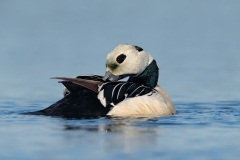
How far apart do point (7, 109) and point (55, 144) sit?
13.4 feet

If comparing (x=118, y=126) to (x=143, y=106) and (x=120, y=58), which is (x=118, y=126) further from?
(x=120, y=58)

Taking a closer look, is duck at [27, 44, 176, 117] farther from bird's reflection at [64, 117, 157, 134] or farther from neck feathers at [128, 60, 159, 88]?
bird's reflection at [64, 117, 157, 134]

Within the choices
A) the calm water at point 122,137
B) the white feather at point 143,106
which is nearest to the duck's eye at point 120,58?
the white feather at point 143,106

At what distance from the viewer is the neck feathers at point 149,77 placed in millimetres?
13672

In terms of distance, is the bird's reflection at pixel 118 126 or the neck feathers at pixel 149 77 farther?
the neck feathers at pixel 149 77

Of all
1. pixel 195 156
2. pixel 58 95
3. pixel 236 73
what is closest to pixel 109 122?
pixel 195 156

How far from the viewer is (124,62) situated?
43.6 feet

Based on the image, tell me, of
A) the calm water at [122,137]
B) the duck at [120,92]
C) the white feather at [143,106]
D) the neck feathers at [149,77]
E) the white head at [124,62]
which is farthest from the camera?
the neck feathers at [149,77]

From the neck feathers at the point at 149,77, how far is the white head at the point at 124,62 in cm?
12

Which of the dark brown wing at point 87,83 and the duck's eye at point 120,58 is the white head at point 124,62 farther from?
the dark brown wing at point 87,83

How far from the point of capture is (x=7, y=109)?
14.0m

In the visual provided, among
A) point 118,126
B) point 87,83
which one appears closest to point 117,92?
point 87,83

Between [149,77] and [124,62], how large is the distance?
23.3 inches

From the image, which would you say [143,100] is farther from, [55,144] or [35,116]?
[55,144]
